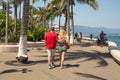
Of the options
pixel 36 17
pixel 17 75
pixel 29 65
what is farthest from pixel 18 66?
pixel 36 17

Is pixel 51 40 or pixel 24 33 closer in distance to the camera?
pixel 51 40

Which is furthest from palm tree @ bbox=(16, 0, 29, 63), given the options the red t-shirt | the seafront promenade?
the red t-shirt

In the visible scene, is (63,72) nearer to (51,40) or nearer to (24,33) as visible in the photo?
(51,40)

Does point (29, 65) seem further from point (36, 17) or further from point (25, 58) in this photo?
point (36, 17)

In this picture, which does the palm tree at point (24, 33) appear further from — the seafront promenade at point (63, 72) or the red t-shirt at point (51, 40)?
the red t-shirt at point (51, 40)

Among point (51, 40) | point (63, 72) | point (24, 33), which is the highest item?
point (24, 33)

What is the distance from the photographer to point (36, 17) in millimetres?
92750

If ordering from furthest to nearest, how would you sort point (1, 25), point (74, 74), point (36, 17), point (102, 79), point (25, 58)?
1. point (36, 17)
2. point (1, 25)
3. point (25, 58)
4. point (74, 74)
5. point (102, 79)

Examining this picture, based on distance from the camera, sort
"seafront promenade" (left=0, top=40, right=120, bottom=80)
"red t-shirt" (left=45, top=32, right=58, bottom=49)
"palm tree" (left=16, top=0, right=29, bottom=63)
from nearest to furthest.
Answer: "seafront promenade" (left=0, top=40, right=120, bottom=80)
"red t-shirt" (left=45, top=32, right=58, bottom=49)
"palm tree" (left=16, top=0, right=29, bottom=63)

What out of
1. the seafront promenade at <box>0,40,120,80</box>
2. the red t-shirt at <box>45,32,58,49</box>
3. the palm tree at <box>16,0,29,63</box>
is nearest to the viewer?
the seafront promenade at <box>0,40,120,80</box>

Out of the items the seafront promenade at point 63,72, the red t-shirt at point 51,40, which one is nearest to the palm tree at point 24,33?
the seafront promenade at point 63,72

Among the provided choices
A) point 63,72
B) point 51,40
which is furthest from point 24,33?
point 63,72

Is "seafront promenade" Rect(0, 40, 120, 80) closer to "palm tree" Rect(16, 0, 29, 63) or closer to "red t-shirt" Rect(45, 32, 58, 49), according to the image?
"palm tree" Rect(16, 0, 29, 63)

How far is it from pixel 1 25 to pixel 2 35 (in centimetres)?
172
